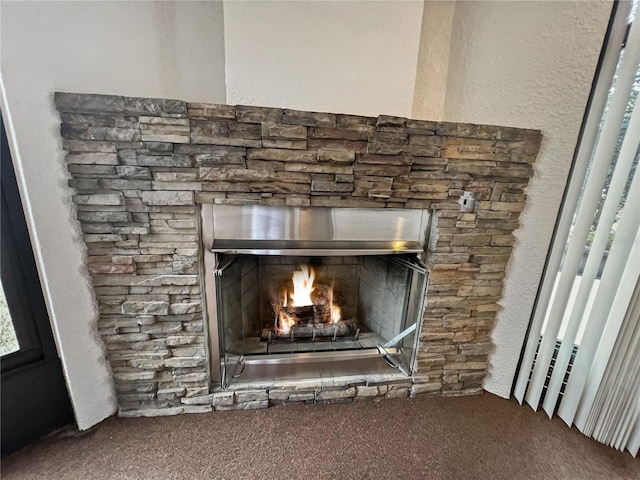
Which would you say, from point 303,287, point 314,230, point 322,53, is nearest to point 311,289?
point 303,287

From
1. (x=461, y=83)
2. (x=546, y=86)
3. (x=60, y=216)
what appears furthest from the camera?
(x=461, y=83)

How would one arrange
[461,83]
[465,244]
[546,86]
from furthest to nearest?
[461,83]
[465,244]
[546,86]

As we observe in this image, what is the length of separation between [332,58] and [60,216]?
1302mm

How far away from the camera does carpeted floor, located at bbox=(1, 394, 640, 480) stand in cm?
103

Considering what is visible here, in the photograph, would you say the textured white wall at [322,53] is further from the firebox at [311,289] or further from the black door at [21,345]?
the black door at [21,345]

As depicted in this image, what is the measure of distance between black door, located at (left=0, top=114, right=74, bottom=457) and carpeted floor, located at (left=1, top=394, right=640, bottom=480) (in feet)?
0.34

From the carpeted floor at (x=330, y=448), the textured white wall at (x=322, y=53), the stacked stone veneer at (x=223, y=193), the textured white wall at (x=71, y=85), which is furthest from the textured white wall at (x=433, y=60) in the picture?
the carpeted floor at (x=330, y=448)

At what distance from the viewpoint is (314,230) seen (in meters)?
1.15

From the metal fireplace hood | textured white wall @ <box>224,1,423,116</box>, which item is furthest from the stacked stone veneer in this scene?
textured white wall @ <box>224,1,423,116</box>

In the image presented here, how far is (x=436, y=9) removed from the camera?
1.41m

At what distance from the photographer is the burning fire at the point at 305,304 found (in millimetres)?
1671

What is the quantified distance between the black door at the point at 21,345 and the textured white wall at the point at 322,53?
945mm

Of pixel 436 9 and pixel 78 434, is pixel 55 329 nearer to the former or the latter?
pixel 78 434

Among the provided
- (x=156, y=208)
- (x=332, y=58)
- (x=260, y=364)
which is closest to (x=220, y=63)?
(x=332, y=58)
